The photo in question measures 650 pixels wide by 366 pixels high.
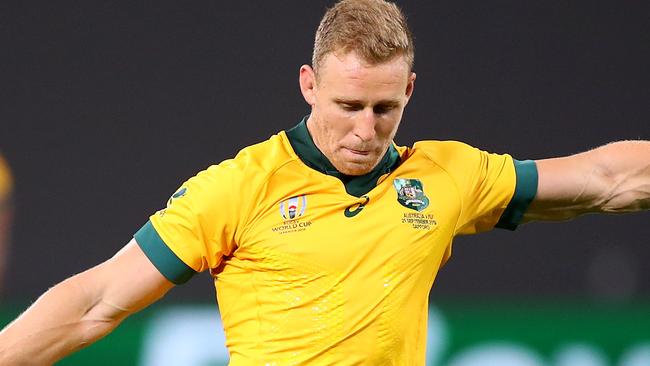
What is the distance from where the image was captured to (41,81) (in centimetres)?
634

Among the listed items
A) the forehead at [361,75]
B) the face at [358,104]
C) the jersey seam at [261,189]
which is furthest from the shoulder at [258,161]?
the forehead at [361,75]

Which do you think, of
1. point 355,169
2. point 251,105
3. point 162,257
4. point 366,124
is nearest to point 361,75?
point 366,124

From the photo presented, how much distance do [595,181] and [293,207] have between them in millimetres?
824

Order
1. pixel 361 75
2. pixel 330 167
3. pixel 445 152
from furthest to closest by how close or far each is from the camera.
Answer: pixel 445 152 < pixel 330 167 < pixel 361 75

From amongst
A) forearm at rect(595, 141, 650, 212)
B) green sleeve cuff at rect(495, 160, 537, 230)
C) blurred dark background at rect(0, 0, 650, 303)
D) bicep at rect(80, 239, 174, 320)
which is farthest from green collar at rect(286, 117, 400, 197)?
blurred dark background at rect(0, 0, 650, 303)

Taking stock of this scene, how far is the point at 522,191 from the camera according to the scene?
140 inches

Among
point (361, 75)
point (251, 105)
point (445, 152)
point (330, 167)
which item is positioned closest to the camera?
point (361, 75)

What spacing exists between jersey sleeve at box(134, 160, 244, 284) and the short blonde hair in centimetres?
40

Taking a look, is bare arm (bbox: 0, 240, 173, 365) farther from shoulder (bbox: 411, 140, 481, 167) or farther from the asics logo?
shoulder (bbox: 411, 140, 481, 167)

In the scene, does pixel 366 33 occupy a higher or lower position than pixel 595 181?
higher

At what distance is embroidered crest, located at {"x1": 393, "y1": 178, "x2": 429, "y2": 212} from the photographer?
11.4 ft

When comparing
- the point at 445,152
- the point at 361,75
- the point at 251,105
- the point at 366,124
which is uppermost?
the point at 361,75

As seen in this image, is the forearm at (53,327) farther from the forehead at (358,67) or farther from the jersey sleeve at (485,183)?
the jersey sleeve at (485,183)

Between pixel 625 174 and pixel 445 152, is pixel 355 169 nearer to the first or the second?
pixel 445 152
